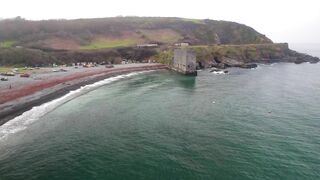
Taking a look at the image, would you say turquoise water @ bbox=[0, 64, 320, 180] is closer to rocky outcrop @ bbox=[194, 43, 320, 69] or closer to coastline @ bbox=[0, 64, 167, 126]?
coastline @ bbox=[0, 64, 167, 126]

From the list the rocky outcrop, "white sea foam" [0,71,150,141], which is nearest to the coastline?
"white sea foam" [0,71,150,141]

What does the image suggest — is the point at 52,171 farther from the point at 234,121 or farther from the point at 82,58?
the point at 82,58

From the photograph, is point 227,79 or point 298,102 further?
point 227,79

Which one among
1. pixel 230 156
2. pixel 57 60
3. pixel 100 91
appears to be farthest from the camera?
pixel 57 60

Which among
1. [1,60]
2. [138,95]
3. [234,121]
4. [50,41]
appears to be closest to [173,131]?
[234,121]

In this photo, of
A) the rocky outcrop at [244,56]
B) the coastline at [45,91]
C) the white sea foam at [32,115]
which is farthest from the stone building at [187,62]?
the white sea foam at [32,115]

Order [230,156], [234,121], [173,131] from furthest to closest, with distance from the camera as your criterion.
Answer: [234,121]
[173,131]
[230,156]

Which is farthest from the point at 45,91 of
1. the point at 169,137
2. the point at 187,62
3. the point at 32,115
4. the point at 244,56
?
the point at 244,56
